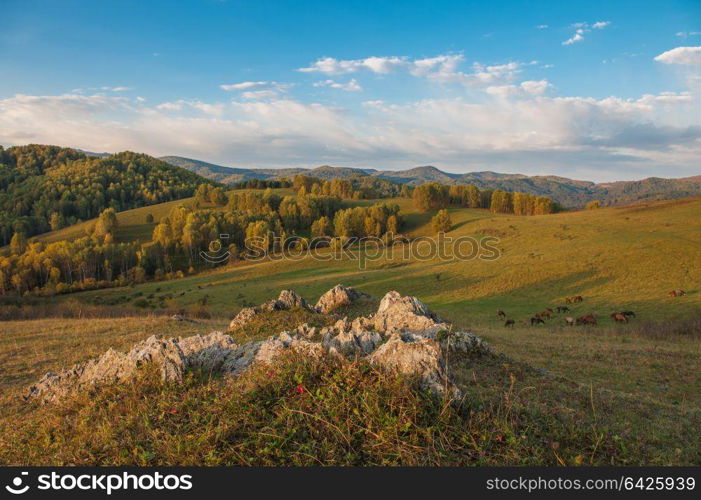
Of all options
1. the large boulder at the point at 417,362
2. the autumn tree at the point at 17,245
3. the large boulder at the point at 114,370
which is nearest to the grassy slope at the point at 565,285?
the large boulder at the point at 417,362

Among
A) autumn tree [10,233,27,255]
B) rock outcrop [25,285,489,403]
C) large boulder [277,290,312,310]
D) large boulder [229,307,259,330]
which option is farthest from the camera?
autumn tree [10,233,27,255]

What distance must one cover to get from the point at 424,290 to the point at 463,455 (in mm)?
44577

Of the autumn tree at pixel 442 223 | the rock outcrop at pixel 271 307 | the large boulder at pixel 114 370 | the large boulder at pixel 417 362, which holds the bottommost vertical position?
the rock outcrop at pixel 271 307

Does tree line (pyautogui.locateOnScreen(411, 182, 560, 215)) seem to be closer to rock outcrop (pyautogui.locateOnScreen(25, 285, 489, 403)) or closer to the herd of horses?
the herd of horses

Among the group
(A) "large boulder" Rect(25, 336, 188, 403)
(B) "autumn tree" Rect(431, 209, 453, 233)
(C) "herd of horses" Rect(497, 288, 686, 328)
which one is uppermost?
(B) "autumn tree" Rect(431, 209, 453, 233)

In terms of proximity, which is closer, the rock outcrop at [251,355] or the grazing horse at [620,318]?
the rock outcrop at [251,355]

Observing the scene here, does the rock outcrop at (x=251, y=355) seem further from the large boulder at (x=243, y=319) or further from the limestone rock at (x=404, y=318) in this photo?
the large boulder at (x=243, y=319)

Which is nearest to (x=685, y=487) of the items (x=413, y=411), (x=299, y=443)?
(x=413, y=411)

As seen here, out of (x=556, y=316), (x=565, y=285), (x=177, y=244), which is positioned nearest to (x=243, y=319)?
(x=556, y=316)

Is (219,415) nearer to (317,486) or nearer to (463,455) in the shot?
(317,486)

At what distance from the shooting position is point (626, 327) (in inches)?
1064

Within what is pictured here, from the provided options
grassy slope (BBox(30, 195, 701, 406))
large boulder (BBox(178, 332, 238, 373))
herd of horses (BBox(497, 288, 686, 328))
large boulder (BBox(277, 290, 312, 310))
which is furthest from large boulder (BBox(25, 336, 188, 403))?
herd of horses (BBox(497, 288, 686, 328))

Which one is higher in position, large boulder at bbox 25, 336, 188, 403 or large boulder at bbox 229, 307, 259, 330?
large boulder at bbox 25, 336, 188, 403

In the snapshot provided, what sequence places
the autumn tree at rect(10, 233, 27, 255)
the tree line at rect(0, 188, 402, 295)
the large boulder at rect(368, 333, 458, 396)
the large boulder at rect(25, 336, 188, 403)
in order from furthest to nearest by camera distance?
the autumn tree at rect(10, 233, 27, 255), the tree line at rect(0, 188, 402, 295), the large boulder at rect(25, 336, 188, 403), the large boulder at rect(368, 333, 458, 396)
